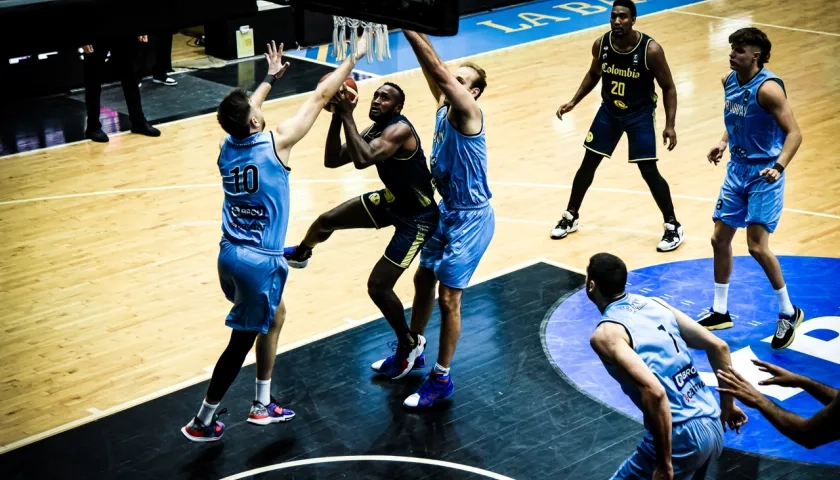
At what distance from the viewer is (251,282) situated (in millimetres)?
6195

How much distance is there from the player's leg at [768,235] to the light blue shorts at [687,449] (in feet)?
8.90

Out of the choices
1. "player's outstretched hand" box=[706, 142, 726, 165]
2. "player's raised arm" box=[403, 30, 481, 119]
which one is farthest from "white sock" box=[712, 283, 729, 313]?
"player's raised arm" box=[403, 30, 481, 119]

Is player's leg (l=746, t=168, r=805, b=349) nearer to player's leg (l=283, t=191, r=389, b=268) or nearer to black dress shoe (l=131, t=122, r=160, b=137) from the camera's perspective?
player's leg (l=283, t=191, r=389, b=268)

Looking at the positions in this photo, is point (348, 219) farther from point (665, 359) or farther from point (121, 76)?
point (121, 76)

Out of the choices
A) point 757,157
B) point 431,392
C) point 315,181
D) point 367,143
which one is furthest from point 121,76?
point 757,157

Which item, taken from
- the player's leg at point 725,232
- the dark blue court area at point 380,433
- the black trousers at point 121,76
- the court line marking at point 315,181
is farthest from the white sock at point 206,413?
the black trousers at point 121,76

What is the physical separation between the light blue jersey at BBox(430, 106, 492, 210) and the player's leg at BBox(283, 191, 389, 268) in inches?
21.1

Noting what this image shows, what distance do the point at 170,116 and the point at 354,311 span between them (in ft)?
19.8

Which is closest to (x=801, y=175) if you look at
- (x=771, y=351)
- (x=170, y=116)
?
(x=771, y=351)

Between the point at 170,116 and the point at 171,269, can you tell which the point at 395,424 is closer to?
the point at 171,269

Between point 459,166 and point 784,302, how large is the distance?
2.45 meters

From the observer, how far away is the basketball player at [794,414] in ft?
13.7

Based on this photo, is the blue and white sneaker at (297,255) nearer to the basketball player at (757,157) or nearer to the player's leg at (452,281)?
the player's leg at (452,281)

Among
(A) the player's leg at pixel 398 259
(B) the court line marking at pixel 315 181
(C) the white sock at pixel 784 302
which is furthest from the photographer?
(B) the court line marking at pixel 315 181
